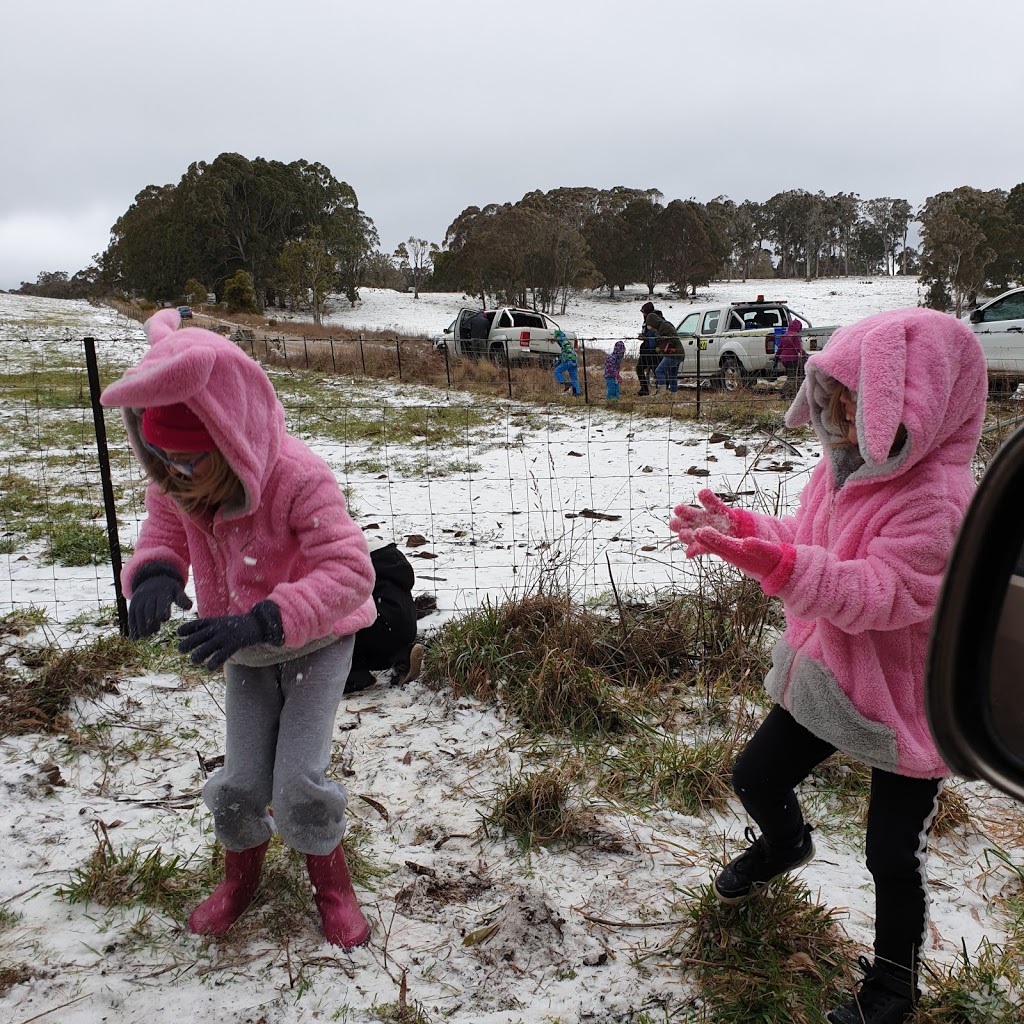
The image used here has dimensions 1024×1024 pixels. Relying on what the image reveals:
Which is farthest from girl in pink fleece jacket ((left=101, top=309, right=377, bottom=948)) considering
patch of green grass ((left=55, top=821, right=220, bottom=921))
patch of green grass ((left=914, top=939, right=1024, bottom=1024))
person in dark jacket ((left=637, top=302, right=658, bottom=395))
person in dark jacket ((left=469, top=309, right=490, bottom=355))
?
person in dark jacket ((left=469, top=309, right=490, bottom=355))

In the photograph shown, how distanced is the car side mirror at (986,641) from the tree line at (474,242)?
39724mm

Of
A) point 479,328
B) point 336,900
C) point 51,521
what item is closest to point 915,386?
point 336,900

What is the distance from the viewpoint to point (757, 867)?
2.00 m

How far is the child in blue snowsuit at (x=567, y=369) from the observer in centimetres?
1412

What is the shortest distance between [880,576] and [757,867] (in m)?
0.94

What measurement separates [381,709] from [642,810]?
1.25 metres

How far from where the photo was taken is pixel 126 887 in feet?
7.36

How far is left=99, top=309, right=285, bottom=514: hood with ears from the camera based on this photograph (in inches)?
61.7

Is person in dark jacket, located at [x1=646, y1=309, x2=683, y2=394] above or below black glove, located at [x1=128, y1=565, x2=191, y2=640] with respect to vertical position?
above

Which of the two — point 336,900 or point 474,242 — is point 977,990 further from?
point 474,242

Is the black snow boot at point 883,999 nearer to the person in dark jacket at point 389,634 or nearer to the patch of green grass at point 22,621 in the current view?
the person in dark jacket at point 389,634

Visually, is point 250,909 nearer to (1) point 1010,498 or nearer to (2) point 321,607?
(2) point 321,607

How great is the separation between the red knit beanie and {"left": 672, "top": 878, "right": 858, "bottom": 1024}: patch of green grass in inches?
70.5

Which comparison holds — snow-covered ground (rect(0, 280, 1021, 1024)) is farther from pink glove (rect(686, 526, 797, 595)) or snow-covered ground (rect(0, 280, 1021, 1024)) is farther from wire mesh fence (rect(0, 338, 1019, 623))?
pink glove (rect(686, 526, 797, 595))
